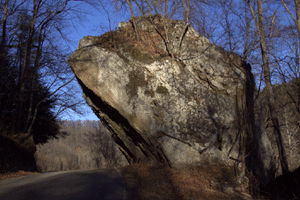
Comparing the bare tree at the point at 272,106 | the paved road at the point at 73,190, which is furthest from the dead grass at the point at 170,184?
the bare tree at the point at 272,106

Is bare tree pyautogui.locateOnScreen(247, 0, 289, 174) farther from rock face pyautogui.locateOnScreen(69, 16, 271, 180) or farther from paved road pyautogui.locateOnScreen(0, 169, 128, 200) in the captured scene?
paved road pyautogui.locateOnScreen(0, 169, 128, 200)

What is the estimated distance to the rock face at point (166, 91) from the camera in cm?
631

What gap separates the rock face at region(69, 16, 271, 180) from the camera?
6.31 meters

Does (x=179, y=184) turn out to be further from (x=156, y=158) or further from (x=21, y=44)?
(x=21, y=44)

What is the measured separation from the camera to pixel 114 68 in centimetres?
707

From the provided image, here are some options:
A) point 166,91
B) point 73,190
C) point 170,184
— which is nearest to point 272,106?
point 166,91

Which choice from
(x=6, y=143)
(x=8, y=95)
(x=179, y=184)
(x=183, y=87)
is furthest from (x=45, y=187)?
(x=8, y=95)

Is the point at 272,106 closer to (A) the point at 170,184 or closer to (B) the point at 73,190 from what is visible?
(A) the point at 170,184

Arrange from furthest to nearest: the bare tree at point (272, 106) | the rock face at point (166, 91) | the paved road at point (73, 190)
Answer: the bare tree at point (272, 106) < the rock face at point (166, 91) < the paved road at point (73, 190)

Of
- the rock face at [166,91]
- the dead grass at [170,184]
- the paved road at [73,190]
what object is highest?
the rock face at [166,91]

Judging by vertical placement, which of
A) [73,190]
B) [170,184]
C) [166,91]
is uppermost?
[166,91]

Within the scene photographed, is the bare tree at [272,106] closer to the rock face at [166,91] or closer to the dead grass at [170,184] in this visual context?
the rock face at [166,91]

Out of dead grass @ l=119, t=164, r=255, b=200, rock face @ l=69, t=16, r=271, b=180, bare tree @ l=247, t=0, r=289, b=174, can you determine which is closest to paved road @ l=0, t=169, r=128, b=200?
dead grass @ l=119, t=164, r=255, b=200

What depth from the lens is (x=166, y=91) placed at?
22.5 ft
